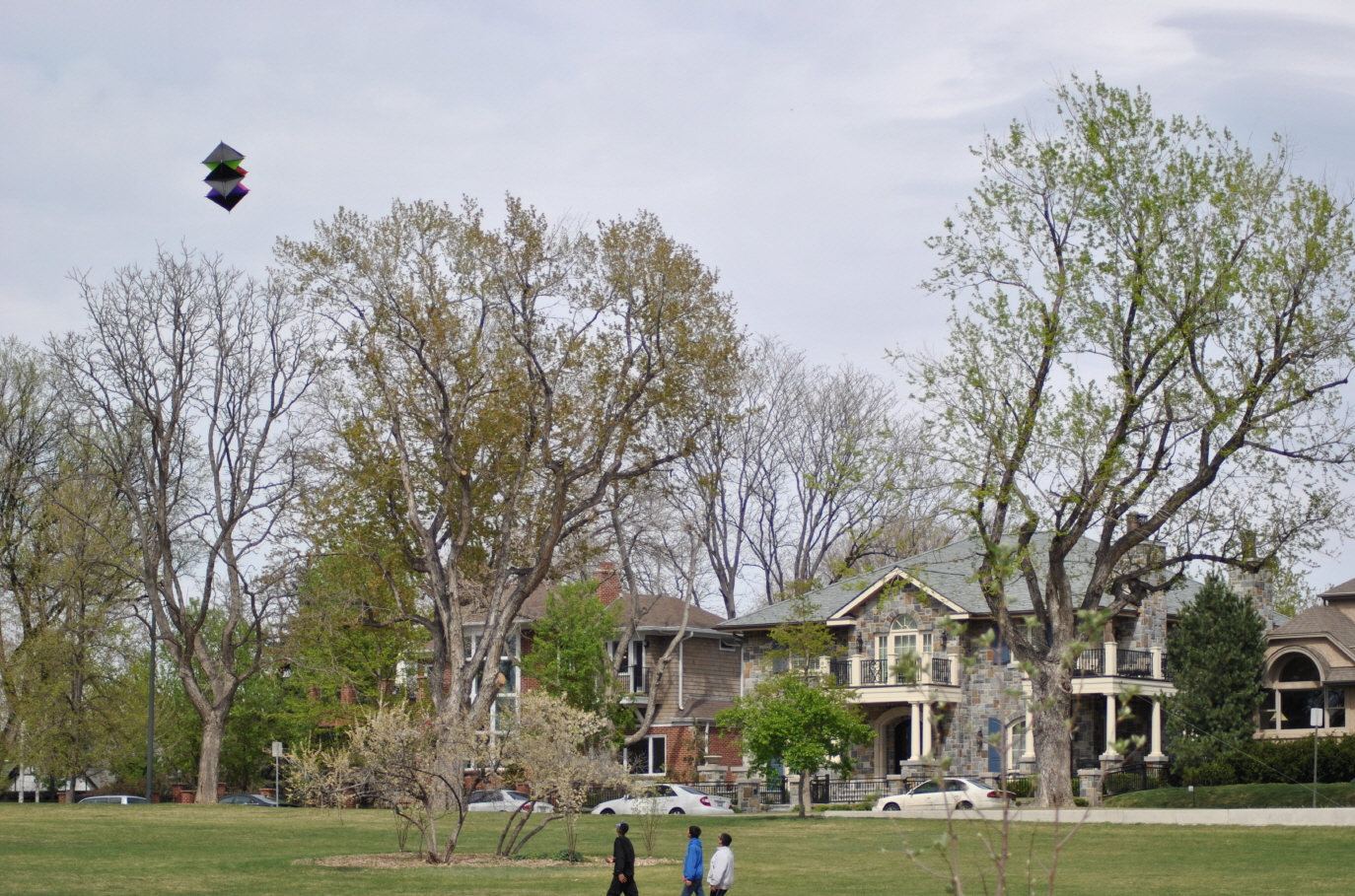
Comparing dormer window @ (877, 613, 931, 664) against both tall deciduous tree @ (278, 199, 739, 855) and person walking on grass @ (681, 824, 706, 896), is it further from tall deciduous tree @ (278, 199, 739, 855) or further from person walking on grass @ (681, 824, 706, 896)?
person walking on grass @ (681, 824, 706, 896)

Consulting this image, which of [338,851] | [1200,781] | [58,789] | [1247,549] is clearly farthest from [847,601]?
[58,789]

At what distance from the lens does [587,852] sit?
27.2 m

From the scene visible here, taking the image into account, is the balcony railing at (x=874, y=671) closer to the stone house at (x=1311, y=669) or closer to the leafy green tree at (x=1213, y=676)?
the leafy green tree at (x=1213, y=676)

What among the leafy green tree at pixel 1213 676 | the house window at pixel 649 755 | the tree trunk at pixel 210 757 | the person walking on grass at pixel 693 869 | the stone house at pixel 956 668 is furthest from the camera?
the house window at pixel 649 755

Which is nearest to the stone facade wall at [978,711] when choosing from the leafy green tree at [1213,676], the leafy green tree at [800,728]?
the leafy green tree at [1213,676]

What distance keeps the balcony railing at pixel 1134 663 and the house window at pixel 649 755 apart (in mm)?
18155

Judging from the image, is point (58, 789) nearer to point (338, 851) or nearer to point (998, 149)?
point (338, 851)

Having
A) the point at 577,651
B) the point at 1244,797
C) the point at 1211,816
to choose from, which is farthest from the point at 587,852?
the point at 577,651

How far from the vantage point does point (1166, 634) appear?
45.4 m

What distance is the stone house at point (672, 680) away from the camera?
53.7 metres

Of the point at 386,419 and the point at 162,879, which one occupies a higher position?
the point at 386,419

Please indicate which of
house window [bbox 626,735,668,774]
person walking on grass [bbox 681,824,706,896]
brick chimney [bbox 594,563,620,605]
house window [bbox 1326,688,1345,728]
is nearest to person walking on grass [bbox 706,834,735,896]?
person walking on grass [bbox 681,824,706,896]

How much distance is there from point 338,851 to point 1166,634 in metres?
28.5

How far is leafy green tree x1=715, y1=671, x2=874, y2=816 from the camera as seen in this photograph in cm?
3797
